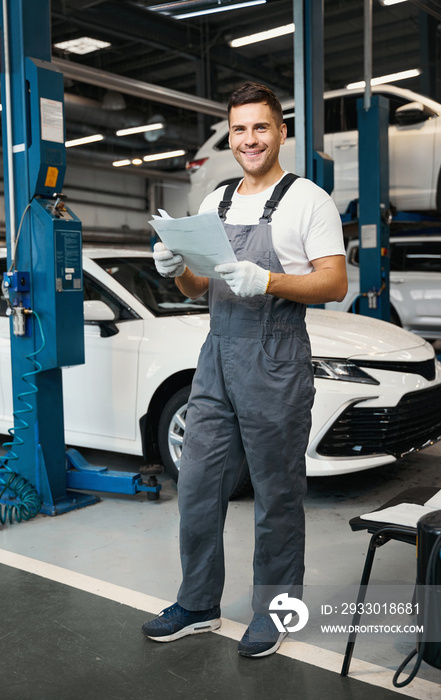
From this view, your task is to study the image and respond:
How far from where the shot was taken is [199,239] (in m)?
2.09

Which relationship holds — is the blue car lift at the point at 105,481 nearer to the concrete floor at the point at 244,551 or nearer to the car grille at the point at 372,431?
the concrete floor at the point at 244,551

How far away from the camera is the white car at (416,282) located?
7953 millimetres

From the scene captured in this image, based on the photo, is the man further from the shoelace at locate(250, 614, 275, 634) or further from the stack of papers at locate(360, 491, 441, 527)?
the stack of papers at locate(360, 491, 441, 527)

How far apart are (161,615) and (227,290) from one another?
1.12m

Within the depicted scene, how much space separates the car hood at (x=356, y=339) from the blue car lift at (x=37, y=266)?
30.5 inches

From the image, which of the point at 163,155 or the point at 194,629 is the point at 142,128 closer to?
the point at 163,155

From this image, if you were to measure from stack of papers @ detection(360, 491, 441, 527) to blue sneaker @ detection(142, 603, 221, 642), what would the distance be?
27.5 inches

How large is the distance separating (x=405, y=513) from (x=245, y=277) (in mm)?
831

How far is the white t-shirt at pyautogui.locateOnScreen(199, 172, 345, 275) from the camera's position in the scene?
7.30ft

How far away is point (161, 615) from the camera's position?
8.01 feet

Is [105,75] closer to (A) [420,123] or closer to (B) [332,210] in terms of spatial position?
(A) [420,123]

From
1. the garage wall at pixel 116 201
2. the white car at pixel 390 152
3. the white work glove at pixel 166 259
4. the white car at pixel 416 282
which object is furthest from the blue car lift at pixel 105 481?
the garage wall at pixel 116 201

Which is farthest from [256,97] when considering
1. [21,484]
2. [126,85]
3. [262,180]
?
[126,85]

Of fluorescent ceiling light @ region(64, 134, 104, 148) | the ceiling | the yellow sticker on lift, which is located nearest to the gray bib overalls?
the yellow sticker on lift
